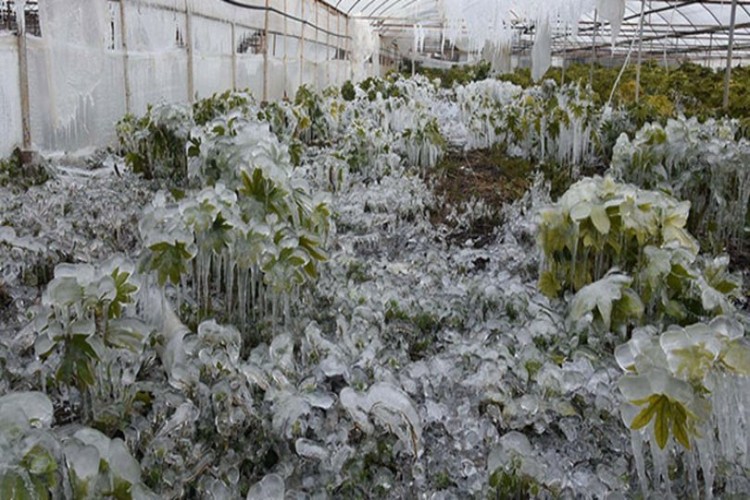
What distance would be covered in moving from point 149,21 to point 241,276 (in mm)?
5160

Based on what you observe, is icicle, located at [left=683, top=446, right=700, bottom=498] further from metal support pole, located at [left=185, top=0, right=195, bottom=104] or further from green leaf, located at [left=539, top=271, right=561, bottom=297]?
metal support pole, located at [left=185, top=0, right=195, bottom=104]

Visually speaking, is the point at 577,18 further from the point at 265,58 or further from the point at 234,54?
the point at 234,54

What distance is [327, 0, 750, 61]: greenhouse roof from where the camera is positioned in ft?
33.6

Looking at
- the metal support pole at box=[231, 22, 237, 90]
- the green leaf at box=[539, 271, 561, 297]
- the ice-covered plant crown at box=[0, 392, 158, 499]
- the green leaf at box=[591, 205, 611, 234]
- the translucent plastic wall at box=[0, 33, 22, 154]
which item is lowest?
the green leaf at box=[539, 271, 561, 297]

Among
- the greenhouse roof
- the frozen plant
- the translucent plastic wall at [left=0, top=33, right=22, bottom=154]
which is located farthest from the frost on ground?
the greenhouse roof

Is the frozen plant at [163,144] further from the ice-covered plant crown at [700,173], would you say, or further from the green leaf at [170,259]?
the ice-covered plant crown at [700,173]

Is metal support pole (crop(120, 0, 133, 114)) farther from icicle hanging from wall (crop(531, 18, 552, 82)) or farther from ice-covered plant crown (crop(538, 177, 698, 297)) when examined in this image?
icicle hanging from wall (crop(531, 18, 552, 82))

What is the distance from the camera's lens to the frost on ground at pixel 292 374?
53.9 inches

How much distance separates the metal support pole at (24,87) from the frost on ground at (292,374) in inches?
82.5

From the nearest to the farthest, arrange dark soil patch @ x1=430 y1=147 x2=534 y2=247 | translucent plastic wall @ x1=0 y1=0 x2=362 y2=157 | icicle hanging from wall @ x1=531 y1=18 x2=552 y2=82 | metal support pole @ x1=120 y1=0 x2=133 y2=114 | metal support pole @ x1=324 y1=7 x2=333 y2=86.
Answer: dark soil patch @ x1=430 y1=147 x2=534 y2=247
translucent plastic wall @ x1=0 y1=0 x2=362 y2=157
metal support pole @ x1=120 y1=0 x2=133 y2=114
icicle hanging from wall @ x1=531 y1=18 x2=552 y2=82
metal support pole @ x1=324 y1=7 x2=333 y2=86

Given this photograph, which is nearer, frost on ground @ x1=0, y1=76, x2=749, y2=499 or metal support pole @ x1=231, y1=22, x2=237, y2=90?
frost on ground @ x1=0, y1=76, x2=749, y2=499

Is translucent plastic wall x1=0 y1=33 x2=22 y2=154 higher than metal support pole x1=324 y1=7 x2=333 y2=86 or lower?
lower

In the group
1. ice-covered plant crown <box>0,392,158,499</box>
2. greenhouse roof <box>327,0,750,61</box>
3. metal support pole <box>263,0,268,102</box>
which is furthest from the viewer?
metal support pole <box>263,0,268,102</box>

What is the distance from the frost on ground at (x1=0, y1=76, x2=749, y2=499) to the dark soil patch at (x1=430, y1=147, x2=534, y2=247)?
0.89m
